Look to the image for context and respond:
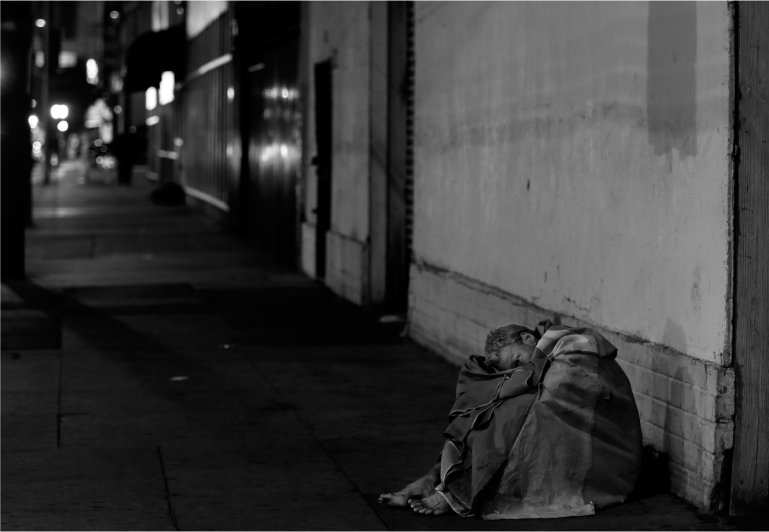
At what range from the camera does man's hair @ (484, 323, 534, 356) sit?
229 inches

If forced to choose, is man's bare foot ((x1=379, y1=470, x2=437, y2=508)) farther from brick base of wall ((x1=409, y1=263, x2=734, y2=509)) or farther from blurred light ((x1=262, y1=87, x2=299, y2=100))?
blurred light ((x1=262, y1=87, x2=299, y2=100))

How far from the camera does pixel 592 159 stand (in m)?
6.98

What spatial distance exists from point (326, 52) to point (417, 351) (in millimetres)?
5805

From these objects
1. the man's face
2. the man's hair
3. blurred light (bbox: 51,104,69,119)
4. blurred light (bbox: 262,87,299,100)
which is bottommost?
the man's face

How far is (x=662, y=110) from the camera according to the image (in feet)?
20.0

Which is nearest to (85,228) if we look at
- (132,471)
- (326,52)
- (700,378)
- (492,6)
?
(326,52)

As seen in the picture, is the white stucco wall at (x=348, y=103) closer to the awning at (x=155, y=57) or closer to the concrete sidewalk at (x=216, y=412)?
the concrete sidewalk at (x=216, y=412)

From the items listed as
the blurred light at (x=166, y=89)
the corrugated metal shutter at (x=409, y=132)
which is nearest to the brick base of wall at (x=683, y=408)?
the corrugated metal shutter at (x=409, y=132)

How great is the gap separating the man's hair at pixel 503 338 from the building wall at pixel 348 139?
7.07 metres

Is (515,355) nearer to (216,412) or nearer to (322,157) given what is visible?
(216,412)

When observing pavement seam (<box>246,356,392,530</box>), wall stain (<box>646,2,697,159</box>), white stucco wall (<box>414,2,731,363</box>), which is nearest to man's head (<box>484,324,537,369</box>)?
white stucco wall (<box>414,2,731,363</box>)

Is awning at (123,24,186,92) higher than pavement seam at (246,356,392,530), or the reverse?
awning at (123,24,186,92)

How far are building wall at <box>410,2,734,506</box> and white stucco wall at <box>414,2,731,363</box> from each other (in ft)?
0.04

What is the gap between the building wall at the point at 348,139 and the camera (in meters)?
13.0
